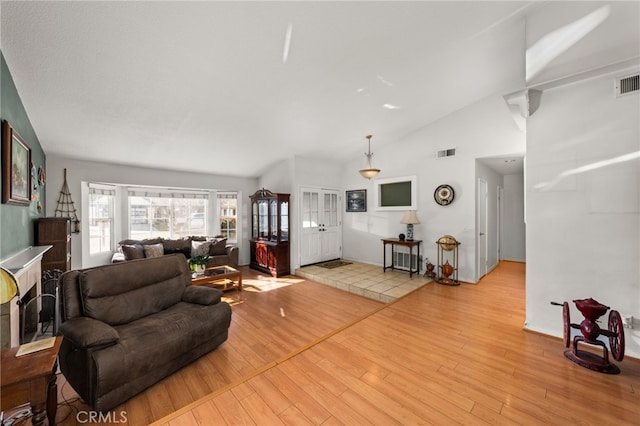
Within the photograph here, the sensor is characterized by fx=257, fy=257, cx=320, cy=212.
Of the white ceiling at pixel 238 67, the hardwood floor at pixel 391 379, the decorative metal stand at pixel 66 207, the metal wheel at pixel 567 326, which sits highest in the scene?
the white ceiling at pixel 238 67

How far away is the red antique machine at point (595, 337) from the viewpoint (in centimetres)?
209

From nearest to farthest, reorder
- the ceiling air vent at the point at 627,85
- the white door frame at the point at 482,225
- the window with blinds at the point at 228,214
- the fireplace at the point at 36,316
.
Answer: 1. the ceiling air vent at the point at 627,85
2. the fireplace at the point at 36,316
3. the white door frame at the point at 482,225
4. the window with blinds at the point at 228,214

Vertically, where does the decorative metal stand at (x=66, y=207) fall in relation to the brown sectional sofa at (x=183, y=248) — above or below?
above

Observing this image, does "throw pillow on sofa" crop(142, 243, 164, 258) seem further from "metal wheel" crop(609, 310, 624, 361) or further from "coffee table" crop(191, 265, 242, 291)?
"metal wheel" crop(609, 310, 624, 361)

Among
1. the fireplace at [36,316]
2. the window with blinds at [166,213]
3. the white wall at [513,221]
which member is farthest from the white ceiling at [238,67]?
the white wall at [513,221]

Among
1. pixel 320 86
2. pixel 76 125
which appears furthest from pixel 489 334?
pixel 76 125

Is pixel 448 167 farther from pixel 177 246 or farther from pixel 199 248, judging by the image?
pixel 177 246

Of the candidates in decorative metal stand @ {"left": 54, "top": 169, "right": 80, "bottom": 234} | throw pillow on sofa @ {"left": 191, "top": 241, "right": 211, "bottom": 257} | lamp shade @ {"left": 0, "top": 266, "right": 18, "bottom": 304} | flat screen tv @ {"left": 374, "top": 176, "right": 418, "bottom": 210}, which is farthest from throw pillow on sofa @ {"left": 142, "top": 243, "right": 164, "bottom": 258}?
flat screen tv @ {"left": 374, "top": 176, "right": 418, "bottom": 210}

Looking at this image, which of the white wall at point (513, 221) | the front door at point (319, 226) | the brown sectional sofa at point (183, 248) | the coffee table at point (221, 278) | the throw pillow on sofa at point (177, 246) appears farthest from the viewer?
the white wall at point (513, 221)

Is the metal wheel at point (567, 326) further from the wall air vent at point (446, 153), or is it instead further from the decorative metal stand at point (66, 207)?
the decorative metal stand at point (66, 207)

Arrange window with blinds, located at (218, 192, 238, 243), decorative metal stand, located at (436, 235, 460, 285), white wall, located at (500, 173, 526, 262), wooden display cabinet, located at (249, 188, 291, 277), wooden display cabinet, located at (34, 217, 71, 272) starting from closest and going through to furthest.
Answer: wooden display cabinet, located at (34, 217, 71, 272) < decorative metal stand, located at (436, 235, 460, 285) < wooden display cabinet, located at (249, 188, 291, 277) < white wall, located at (500, 173, 526, 262) < window with blinds, located at (218, 192, 238, 243)

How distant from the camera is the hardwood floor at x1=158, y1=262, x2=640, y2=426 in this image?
5.59 ft

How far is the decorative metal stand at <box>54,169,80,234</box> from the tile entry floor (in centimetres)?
415

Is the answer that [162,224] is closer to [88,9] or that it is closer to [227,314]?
[227,314]
